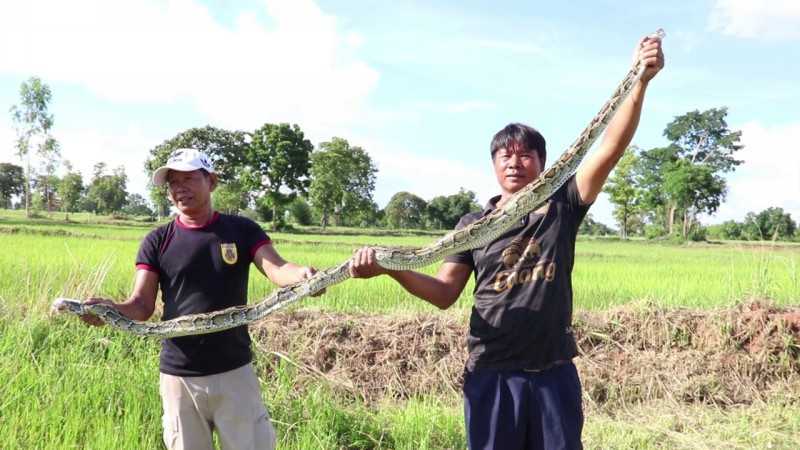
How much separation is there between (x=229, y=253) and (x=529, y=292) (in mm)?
1799

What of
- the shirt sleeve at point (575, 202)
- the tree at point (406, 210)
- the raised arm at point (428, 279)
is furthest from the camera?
the tree at point (406, 210)

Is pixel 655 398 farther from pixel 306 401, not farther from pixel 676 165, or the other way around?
pixel 676 165

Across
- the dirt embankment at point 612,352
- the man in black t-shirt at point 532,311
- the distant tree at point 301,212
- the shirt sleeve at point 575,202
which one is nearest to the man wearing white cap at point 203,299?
the man in black t-shirt at point 532,311

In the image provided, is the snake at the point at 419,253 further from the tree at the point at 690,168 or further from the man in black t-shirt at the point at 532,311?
the tree at the point at 690,168

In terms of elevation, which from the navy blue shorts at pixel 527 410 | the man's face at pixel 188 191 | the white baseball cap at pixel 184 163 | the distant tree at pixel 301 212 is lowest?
the navy blue shorts at pixel 527 410

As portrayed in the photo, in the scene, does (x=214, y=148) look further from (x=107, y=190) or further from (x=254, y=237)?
(x=254, y=237)

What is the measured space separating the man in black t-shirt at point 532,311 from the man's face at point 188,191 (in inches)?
70.2

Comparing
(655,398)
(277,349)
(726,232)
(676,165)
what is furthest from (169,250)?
(676,165)

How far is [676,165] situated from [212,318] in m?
72.1

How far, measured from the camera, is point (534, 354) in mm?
2875

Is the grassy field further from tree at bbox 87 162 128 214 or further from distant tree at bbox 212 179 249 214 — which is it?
tree at bbox 87 162 128 214

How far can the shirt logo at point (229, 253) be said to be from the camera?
339cm

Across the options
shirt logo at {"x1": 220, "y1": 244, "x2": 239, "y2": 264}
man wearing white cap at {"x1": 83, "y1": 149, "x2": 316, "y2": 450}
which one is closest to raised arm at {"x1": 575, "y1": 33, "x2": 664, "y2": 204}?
man wearing white cap at {"x1": 83, "y1": 149, "x2": 316, "y2": 450}

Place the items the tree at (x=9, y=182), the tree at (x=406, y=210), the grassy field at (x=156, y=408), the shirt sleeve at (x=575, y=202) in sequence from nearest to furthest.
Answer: the shirt sleeve at (x=575, y=202) < the grassy field at (x=156, y=408) < the tree at (x=406, y=210) < the tree at (x=9, y=182)
